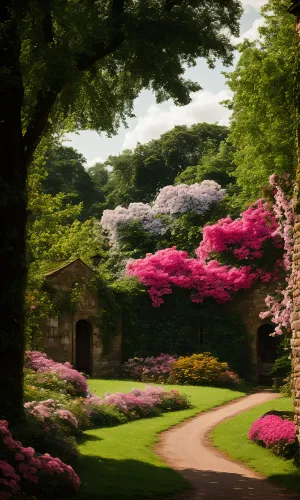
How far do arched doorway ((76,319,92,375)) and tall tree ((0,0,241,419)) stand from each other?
13.9 metres

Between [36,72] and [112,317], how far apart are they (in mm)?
16594

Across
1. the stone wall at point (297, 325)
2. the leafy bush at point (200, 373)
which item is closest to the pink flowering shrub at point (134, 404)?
the leafy bush at point (200, 373)

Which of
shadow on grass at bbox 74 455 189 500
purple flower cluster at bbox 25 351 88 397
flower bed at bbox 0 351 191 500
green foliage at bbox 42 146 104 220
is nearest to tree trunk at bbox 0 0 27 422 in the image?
flower bed at bbox 0 351 191 500

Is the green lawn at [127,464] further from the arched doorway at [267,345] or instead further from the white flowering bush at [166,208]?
the white flowering bush at [166,208]

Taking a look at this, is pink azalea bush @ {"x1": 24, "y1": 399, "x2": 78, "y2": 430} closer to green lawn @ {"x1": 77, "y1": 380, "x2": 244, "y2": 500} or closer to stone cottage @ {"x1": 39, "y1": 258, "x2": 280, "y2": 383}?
green lawn @ {"x1": 77, "y1": 380, "x2": 244, "y2": 500}

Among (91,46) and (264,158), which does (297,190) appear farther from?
(264,158)

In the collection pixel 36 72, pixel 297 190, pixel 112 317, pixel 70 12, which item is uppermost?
pixel 70 12

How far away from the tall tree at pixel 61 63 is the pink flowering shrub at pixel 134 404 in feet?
20.9

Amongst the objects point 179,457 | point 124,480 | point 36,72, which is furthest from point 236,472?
point 36,72

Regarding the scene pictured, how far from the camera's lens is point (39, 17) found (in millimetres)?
10844

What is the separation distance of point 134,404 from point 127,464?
21.0 ft

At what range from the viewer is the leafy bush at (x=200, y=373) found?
24719 millimetres

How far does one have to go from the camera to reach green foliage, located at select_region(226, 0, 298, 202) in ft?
66.6

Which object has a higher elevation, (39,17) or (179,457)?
(39,17)
